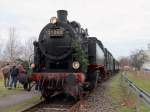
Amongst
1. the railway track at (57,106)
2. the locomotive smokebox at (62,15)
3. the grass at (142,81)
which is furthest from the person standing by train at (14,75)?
the grass at (142,81)

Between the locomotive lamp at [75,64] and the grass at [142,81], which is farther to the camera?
the grass at [142,81]

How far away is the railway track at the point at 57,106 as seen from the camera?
450 inches

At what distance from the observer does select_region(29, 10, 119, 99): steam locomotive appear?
42.2 feet

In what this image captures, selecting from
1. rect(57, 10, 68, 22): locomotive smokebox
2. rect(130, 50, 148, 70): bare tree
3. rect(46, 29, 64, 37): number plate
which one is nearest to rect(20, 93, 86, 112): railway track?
rect(46, 29, 64, 37): number plate

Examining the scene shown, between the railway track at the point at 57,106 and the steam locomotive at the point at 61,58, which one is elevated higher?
the steam locomotive at the point at 61,58


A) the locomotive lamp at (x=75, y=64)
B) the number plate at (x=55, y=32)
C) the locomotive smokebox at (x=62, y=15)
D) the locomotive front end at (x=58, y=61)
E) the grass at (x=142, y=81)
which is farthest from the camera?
the grass at (x=142, y=81)

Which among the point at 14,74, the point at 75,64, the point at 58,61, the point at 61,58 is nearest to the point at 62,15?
the point at 61,58

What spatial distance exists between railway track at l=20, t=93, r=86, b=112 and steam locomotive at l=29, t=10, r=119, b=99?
1.63 feet

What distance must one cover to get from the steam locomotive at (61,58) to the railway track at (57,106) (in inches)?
19.6

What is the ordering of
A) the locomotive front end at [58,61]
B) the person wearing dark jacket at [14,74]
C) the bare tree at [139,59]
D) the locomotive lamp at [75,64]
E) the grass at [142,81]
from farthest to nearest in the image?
the bare tree at [139,59]
the grass at [142,81]
the person wearing dark jacket at [14,74]
the locomotive lamp at [75,64]
the locomotive front end at [58,61]

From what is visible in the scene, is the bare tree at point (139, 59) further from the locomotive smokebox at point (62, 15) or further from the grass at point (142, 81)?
the locomotive smokebox at point (62, 15)

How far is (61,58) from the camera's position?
44.9 feet

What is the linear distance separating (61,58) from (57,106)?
220cm

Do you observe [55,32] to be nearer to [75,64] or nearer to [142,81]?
[75,64]
